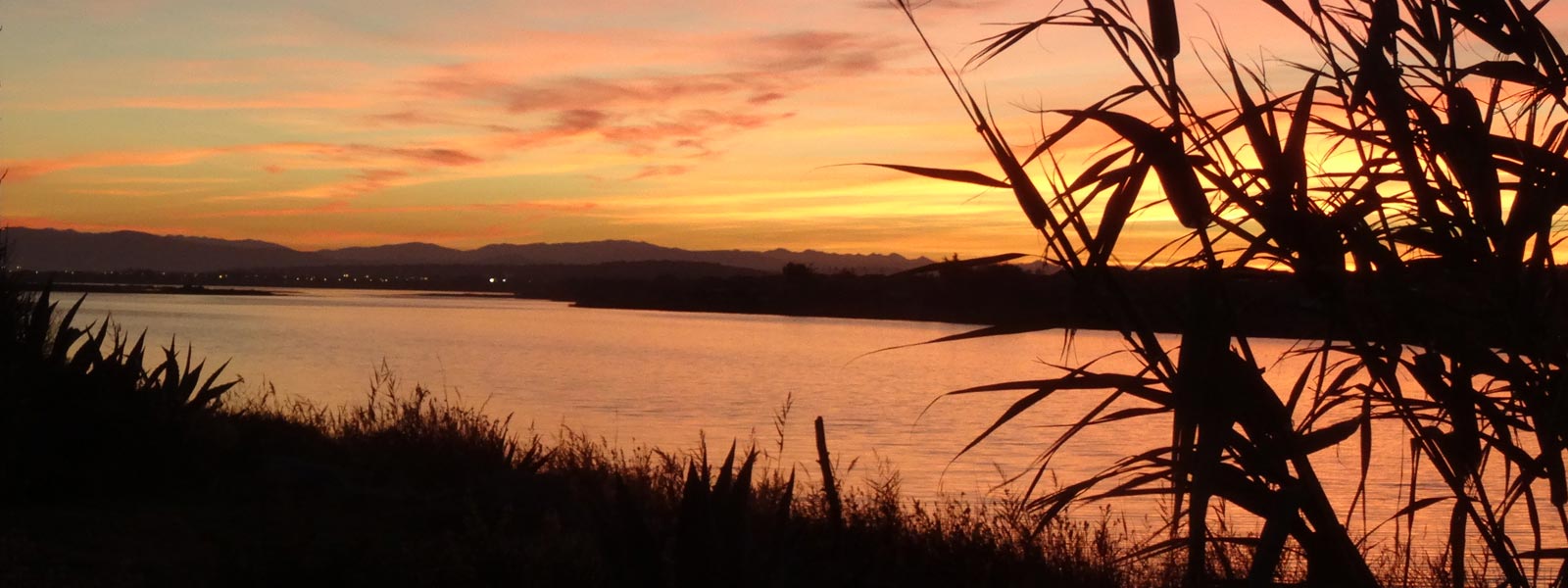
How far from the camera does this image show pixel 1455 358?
10.5 feet

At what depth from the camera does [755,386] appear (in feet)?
87.8

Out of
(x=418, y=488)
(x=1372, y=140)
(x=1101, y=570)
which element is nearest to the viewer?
(x=1372, y=140)

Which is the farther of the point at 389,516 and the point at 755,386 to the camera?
the point at 755,386

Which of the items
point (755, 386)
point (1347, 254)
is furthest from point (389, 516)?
point (755, 386)

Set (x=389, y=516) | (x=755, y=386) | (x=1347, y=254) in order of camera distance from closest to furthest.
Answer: (x=1347, y=254) < (x=389, y=516) < (x=755, y=386)

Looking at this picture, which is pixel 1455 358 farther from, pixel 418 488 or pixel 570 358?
pixel 570 358

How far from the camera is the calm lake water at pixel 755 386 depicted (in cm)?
1521

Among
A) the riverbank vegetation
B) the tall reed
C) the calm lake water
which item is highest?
the tall reed

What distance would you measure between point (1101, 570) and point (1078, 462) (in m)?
8.86

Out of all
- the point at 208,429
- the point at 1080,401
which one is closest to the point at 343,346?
the point at 1080,401

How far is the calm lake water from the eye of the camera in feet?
49.9

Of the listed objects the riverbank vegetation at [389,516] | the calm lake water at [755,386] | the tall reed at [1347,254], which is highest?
the tall reed at [1347,254]

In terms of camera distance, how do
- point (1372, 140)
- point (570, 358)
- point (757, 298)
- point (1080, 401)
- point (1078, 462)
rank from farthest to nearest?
point (757, 298) → point (570, 358) → point (1080, 401) → point (1078, 462) → point (1372, 140)

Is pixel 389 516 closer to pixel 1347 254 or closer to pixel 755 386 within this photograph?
pixel 1347 254
